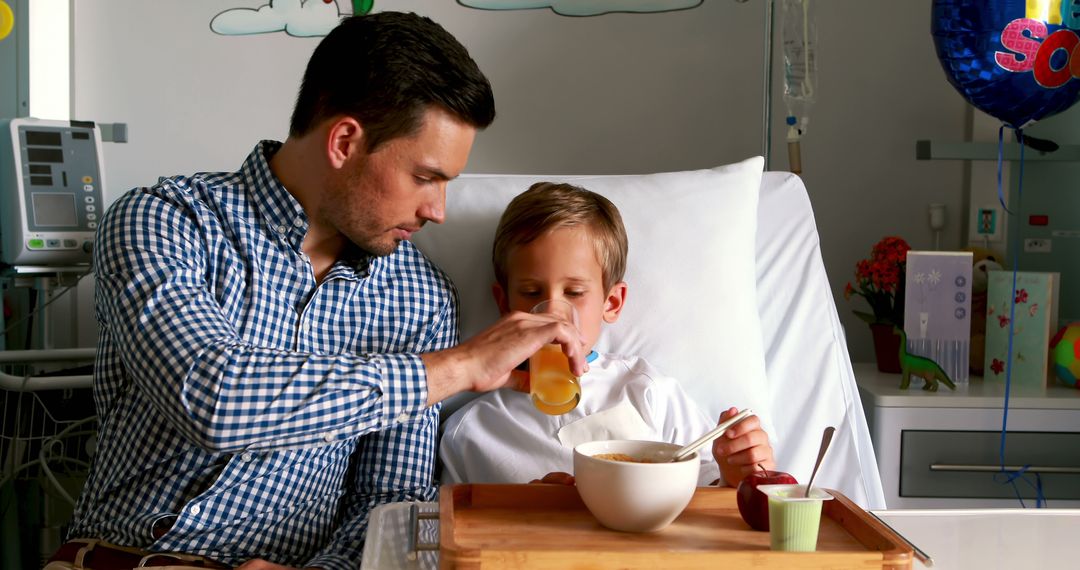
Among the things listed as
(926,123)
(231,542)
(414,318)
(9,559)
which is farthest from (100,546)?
(926,123)

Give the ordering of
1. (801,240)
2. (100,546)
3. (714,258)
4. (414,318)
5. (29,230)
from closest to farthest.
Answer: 1. (100,546)
2. (414,318)
3. (714,258)
4. (801,240)
5. (29,230)

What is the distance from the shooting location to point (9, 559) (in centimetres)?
226

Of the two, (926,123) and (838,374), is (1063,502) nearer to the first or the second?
(838,374)

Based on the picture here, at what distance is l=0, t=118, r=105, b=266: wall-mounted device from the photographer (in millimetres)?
2086

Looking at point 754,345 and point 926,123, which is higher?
point 926,123

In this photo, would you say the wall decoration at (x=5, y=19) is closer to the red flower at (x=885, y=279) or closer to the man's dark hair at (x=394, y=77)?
the man's dark hair at (x=394, y=77)

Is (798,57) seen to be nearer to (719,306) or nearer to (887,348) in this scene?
(887,348)

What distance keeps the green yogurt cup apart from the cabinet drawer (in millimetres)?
1328

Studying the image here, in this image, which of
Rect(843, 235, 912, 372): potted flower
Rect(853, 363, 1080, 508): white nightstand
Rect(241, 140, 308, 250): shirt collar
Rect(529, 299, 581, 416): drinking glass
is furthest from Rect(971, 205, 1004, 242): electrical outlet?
Rect(241, 140, 308, 250): shirt collar

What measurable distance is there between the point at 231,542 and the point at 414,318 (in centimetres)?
40

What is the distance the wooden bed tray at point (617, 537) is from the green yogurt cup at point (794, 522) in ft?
0.06

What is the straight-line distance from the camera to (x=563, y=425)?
4.77ft

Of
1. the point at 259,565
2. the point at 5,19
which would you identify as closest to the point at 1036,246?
the point at 259,565

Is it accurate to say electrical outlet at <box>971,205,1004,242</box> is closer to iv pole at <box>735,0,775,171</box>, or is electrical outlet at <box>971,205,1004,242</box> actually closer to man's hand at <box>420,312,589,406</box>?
iv pole at <box>735,0,775,171</box>
